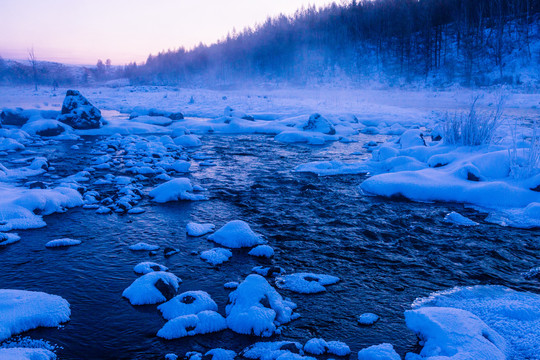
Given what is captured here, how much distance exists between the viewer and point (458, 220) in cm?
563

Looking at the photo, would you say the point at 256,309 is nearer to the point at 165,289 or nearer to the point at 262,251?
the point at 165,289

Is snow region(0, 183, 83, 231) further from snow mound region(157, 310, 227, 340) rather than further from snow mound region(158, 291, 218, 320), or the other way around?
snow mound region(157, 310, 227, 340)

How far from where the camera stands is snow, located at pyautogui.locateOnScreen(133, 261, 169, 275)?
159 inches

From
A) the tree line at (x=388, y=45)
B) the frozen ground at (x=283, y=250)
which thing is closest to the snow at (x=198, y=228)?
the frozen ground at (x=283, y=250)

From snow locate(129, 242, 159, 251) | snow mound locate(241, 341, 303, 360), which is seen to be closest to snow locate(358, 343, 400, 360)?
snow mound locate(241, 341, 303, 360)

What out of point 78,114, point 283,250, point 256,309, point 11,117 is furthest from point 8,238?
point 11,117

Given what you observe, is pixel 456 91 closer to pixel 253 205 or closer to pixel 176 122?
pixel 176 122

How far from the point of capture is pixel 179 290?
12.2 feet

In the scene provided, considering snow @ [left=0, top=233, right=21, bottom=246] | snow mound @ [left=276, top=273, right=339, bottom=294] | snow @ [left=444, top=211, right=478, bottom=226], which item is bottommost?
snow mound @ [left=276, top=273, right=339, bottom=294]

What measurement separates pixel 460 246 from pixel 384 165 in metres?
4.35

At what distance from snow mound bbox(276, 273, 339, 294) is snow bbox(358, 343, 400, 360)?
0.98 meters

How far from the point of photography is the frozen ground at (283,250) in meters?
3.08

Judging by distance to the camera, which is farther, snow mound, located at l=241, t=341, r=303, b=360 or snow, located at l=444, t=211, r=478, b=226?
snow, located at l=444, t=211, r=478, b=226

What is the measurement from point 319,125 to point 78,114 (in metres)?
10.3
